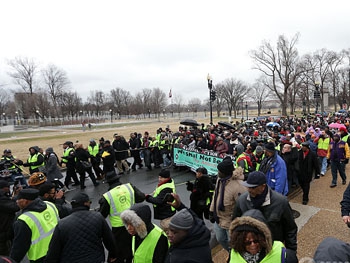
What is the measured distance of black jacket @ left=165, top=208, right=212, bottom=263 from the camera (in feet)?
7.47

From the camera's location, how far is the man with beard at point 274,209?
2.88 m

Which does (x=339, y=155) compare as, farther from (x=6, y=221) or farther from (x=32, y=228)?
(x=6, y=221)

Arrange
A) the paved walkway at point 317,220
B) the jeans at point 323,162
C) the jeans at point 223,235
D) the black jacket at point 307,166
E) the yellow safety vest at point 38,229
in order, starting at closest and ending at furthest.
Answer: the yellow safety vest at point 38,229
the jeans at point 223,235
the paved walkway at point 317,220
the black jacket at point 307,166
the jeans at point 323,162

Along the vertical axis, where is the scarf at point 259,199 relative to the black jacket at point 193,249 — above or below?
above

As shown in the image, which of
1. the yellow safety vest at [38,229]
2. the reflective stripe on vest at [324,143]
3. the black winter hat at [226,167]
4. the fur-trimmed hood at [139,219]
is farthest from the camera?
the reflective stripe on vest at [324,143]

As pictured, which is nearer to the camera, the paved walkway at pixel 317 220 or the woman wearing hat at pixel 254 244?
the woman wearing hat at pixel 254 244

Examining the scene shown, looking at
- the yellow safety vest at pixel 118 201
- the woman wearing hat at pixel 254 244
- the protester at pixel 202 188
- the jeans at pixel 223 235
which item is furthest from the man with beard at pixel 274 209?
the yellow safety vest at pixel 118 201

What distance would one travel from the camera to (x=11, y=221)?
12.2 feet

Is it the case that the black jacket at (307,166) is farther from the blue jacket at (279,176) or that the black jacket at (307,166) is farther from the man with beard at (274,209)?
the man with beard at (274,209)

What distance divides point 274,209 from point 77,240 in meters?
2.31

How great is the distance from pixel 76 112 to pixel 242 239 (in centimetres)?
8219

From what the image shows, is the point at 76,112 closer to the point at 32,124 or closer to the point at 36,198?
the point at 32,124

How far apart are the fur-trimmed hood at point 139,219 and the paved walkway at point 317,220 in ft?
7.15

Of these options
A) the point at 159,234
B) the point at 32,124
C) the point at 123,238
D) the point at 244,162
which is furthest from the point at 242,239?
the point at 32,124
